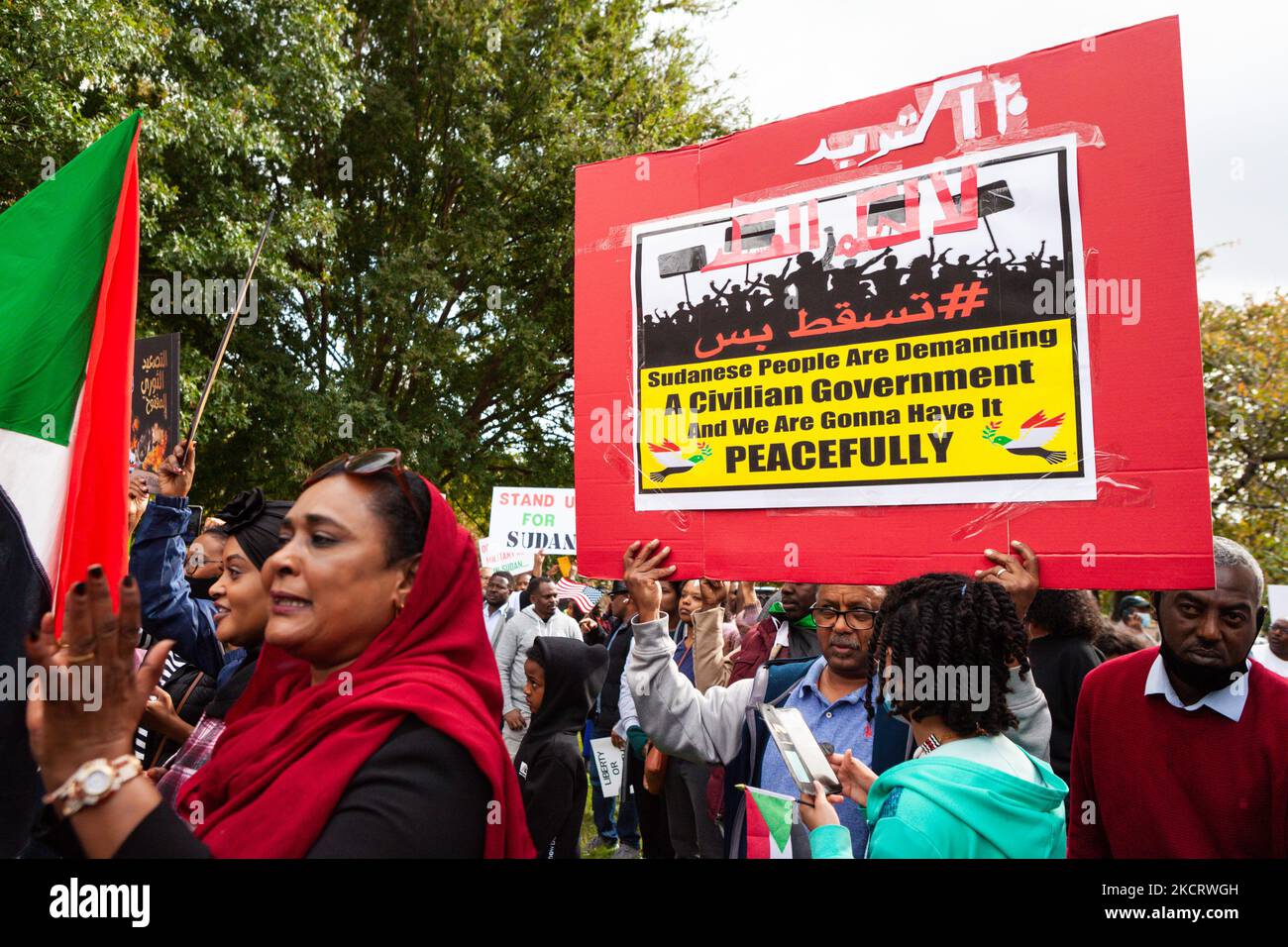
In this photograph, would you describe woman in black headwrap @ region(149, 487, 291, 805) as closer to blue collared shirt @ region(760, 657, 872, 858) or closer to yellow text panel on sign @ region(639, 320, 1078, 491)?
yellow text panel on sign @ region(639, 320, 1078, 491)

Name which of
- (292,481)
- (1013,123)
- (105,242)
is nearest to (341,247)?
(292,481)

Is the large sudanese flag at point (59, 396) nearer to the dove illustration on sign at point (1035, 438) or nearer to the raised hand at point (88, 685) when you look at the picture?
the raised hand at point (88, 685)

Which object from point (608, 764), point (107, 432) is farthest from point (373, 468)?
point (608, 764)

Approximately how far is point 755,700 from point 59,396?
2.29 meters

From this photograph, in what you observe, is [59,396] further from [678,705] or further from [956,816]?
[956,816]

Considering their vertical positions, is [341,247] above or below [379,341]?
above

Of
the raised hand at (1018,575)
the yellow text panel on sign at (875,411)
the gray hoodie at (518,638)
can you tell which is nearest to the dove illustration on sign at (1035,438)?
the yellow text panel on sign at (875,411)

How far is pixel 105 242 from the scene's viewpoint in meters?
2.75

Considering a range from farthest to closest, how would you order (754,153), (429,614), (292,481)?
(292,481) → (754,153) → (429,614)

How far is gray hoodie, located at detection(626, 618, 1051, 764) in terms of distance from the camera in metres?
3.08

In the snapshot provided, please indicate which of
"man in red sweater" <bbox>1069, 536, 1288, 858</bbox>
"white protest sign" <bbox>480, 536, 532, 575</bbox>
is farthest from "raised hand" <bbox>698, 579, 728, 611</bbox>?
"white protest sign" <bbox>480, 536, 532, 575</bbox>

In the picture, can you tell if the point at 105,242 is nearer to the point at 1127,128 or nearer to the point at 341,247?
the point at 1127,128

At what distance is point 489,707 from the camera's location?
1792mm

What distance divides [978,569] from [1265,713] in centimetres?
78
